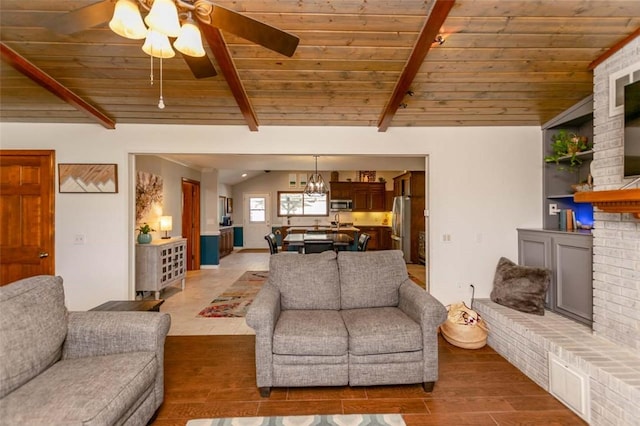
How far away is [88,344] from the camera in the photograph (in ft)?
6.30

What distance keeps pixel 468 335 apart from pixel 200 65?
3232mm

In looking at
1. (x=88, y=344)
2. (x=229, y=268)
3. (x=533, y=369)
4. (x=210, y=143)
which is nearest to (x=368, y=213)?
(x=229, y=268)

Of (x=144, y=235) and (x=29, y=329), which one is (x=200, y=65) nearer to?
(x=29, y=329)

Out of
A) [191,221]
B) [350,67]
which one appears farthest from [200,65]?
[191,221]

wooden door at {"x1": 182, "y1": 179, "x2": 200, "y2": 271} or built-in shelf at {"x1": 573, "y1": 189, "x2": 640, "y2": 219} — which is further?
wooden door at {"x1": 182, "y1": 179, "x2": 200, "y2": 271}

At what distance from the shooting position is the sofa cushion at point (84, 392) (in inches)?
51.8

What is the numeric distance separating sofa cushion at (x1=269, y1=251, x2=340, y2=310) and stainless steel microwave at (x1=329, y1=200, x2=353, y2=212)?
273 inches

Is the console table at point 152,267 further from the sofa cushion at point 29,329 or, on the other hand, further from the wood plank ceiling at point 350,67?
the sofa cushion at point 29,329

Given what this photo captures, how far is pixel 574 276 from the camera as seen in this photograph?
2947 millimetres

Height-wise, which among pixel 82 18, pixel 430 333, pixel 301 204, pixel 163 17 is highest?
pixel 82 18

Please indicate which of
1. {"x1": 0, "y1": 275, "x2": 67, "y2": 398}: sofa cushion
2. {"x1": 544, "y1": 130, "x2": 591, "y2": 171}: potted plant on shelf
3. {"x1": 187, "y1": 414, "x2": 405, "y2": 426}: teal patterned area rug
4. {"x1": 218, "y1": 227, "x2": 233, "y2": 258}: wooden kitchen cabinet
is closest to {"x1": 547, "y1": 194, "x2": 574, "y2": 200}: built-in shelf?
{"x1": 544, "y1": 130, "x2": 591, "y2": 171}: potted plant on shelf

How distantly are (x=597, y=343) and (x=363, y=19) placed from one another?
303 centimetres

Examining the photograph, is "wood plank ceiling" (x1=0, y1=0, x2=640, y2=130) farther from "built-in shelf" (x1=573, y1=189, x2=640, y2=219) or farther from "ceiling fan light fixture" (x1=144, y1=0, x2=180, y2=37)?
"built-in shelf" (x1=573, y1=189, x2=640, y2=219)

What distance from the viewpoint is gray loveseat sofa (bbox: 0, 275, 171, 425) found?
137 centimetres
